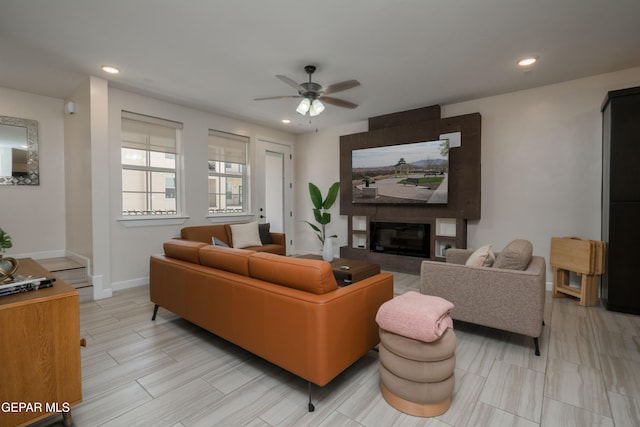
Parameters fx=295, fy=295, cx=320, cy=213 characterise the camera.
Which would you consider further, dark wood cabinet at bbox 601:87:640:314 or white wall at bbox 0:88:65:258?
white wall at bbox 0:88:65:258

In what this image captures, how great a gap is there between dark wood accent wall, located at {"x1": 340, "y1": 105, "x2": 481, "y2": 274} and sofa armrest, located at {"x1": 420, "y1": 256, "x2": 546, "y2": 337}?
176 cm

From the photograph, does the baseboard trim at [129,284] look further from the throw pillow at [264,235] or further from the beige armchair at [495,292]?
the beige armchair at [495,292]

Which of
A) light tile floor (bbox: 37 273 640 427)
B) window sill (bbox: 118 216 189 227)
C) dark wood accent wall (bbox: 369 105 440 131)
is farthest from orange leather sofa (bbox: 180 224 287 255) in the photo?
dark wood accent wall (bbox: 369 105 440 131)

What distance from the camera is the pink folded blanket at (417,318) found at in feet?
5.01

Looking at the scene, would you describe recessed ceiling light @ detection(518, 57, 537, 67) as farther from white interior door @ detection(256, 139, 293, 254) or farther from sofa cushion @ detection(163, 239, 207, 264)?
white interior door @ detection(256, 139, 293, 254)

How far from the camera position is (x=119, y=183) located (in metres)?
3.83

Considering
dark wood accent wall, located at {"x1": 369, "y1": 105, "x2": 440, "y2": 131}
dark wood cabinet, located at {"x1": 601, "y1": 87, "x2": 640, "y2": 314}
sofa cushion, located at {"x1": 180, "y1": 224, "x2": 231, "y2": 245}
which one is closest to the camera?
dark wood cabinet, located at {"x1": 601, "y1": 87, "x2": 640, "y2": 314}

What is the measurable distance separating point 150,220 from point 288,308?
3365 millimetres

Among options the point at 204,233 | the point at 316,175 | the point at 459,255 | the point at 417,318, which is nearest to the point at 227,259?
the point at 417,318

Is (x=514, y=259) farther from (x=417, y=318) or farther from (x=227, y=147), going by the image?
(x=227, y=147)

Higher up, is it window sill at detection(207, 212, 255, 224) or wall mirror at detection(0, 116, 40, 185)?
wall mirror at detection(0, 116, 40, 185)

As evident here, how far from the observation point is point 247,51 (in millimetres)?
2891

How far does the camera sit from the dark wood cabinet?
116 inches

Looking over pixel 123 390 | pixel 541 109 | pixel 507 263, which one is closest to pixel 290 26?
pixel 507 263
